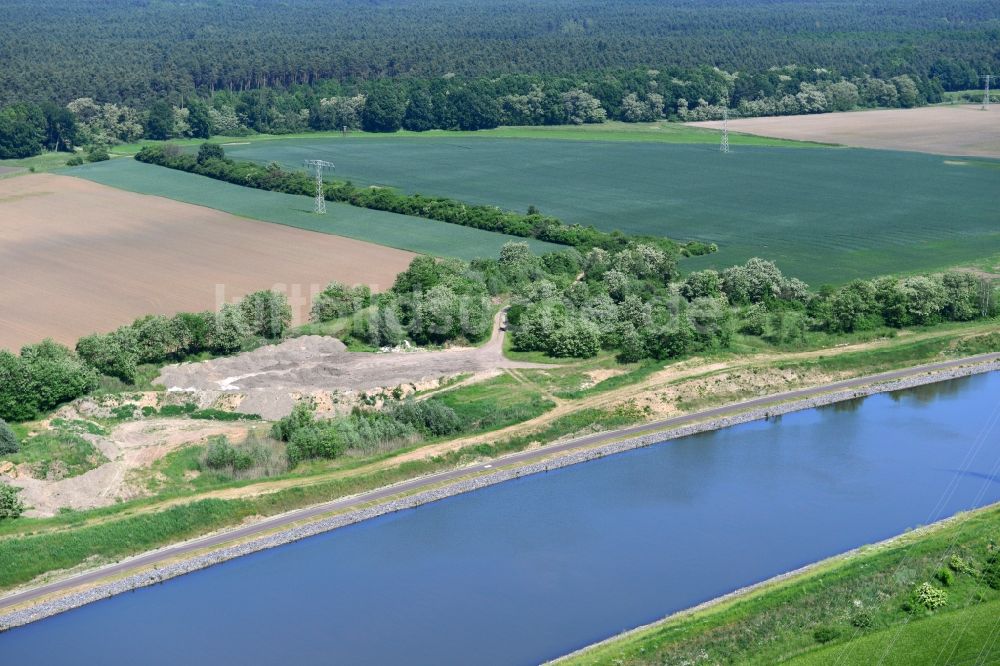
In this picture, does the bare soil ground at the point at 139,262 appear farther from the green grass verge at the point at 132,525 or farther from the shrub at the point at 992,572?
the shrub at the point at 992,572

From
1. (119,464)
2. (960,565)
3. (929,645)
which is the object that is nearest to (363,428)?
(119,464)

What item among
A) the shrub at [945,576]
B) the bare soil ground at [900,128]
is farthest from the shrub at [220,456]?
the bare soil ground at [900,128]

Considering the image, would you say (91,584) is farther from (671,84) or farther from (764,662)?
(671,84)

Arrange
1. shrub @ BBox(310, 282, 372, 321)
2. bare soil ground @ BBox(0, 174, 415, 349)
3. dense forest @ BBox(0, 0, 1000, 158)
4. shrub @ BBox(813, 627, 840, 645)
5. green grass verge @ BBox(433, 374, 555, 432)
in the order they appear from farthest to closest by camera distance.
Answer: dense forest @ BBox(0, 0, 1000, 158), bare soil ground @ BBox(0, 174, 415, 349), shrub @ BBox(310, 282, 372, 321), green grass verge @ BBox(433, 374, 555, 432), shrub @ BBox(813, 627, 840, 645)

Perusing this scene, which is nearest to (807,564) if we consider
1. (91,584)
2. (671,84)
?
(91,584)

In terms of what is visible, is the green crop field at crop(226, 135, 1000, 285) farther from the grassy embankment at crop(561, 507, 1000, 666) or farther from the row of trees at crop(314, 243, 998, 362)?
the grassy embankment at crop(561, 507, 1000, 666)

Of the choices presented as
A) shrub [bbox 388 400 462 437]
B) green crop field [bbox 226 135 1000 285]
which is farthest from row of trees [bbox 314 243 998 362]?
shrub [bbox 388 400 462 437]
